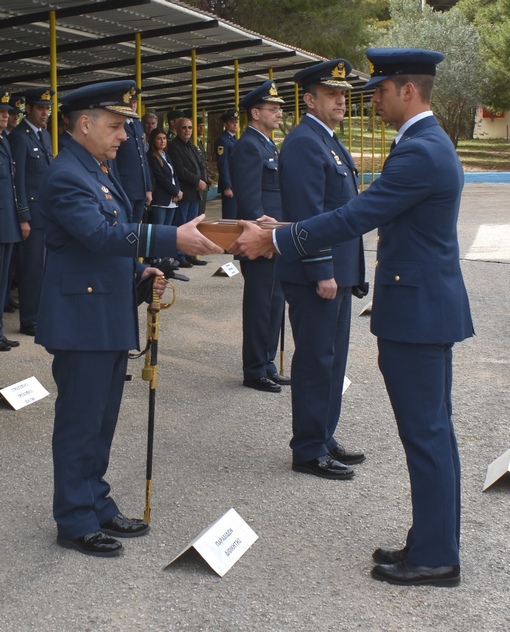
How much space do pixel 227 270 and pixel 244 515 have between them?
7164mm

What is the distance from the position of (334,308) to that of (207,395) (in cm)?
176

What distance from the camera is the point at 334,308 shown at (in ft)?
16.2

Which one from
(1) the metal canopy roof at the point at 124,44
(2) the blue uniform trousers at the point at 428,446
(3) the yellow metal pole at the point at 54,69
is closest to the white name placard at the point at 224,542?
(2) the blue uniform trousers at the point at 428,446

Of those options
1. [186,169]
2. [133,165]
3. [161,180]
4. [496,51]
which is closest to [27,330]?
[133,165]

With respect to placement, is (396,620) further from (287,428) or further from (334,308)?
(287,428)

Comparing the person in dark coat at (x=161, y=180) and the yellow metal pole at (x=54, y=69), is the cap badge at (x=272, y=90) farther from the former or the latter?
the person in dark coat at (x=161, y=180)

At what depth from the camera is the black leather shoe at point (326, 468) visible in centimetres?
491

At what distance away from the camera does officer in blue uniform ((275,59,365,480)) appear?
190 inches

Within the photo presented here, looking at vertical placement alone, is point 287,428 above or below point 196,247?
below

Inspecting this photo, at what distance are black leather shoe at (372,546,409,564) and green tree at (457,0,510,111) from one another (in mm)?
38004

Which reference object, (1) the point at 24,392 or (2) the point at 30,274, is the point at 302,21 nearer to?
(2) the point at 30,274

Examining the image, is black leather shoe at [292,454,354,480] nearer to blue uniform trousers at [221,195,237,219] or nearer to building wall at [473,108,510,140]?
blue uniform trousers at [221,195,237,219]

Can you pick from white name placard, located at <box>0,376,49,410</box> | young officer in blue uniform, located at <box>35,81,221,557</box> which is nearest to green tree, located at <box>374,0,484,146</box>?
white name placard, located at <box>0,376,49,410</box>

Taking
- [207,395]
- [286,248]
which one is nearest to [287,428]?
[207,395]
